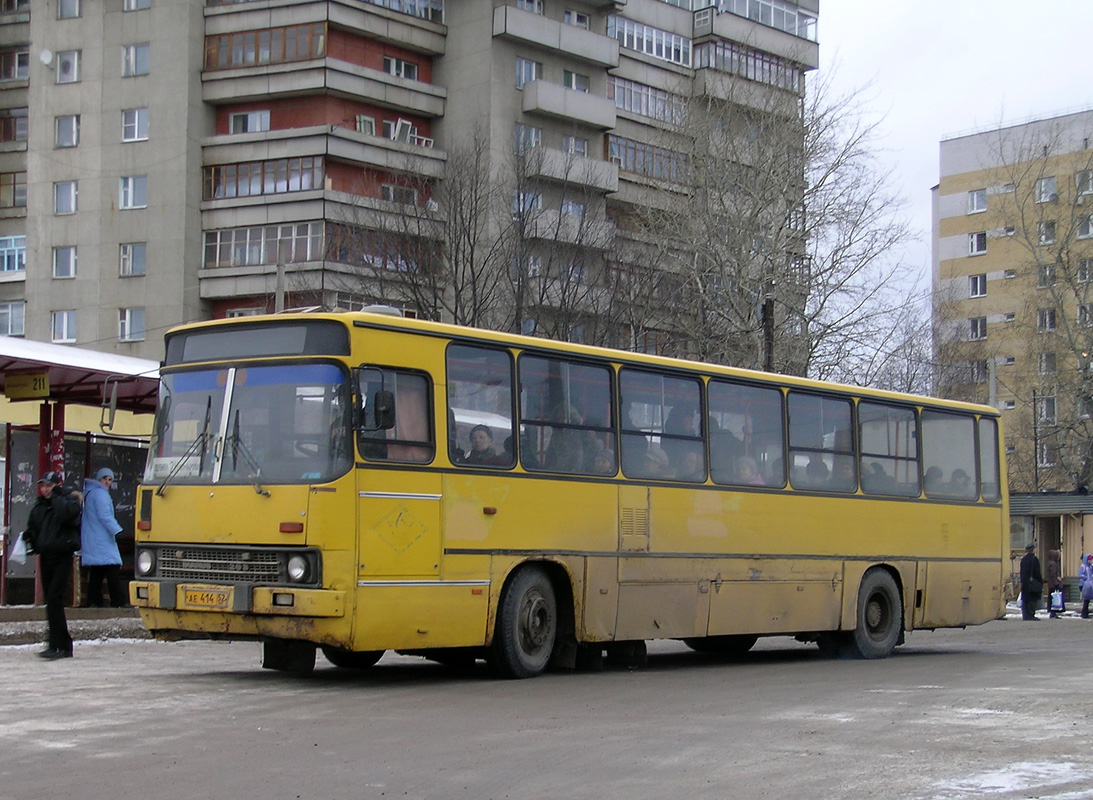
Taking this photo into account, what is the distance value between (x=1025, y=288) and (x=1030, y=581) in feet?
155

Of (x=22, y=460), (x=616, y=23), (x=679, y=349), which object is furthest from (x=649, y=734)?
(x=616, y=23)

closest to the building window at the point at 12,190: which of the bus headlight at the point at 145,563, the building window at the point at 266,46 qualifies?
the building window at the point at 266,46

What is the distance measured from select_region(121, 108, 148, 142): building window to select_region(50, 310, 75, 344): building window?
734cm

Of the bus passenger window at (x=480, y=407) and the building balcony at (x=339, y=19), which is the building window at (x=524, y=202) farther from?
the bus passenger window at (x=480, y=407)

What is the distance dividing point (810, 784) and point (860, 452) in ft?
35.4

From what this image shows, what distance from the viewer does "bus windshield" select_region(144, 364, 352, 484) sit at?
41.5 feet

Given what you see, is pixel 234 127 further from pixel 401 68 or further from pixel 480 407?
pixel 480 407

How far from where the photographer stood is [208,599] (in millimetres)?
12750

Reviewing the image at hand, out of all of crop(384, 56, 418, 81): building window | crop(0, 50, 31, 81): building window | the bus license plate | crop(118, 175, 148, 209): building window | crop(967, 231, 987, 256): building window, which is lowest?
the bus license plate

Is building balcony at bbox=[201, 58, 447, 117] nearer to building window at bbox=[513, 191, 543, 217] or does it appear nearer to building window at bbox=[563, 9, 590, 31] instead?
building window at bbox=[563, 9, 590, 31]

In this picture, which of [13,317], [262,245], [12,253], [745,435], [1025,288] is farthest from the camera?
[1025,288]

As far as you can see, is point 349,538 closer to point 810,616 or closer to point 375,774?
point 375,774

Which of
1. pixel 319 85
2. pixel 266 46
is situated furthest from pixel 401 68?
pixel 266 46

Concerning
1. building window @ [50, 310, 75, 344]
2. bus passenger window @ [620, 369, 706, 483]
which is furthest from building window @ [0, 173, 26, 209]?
bus passenger window @ [620, 369, 706, 483]
